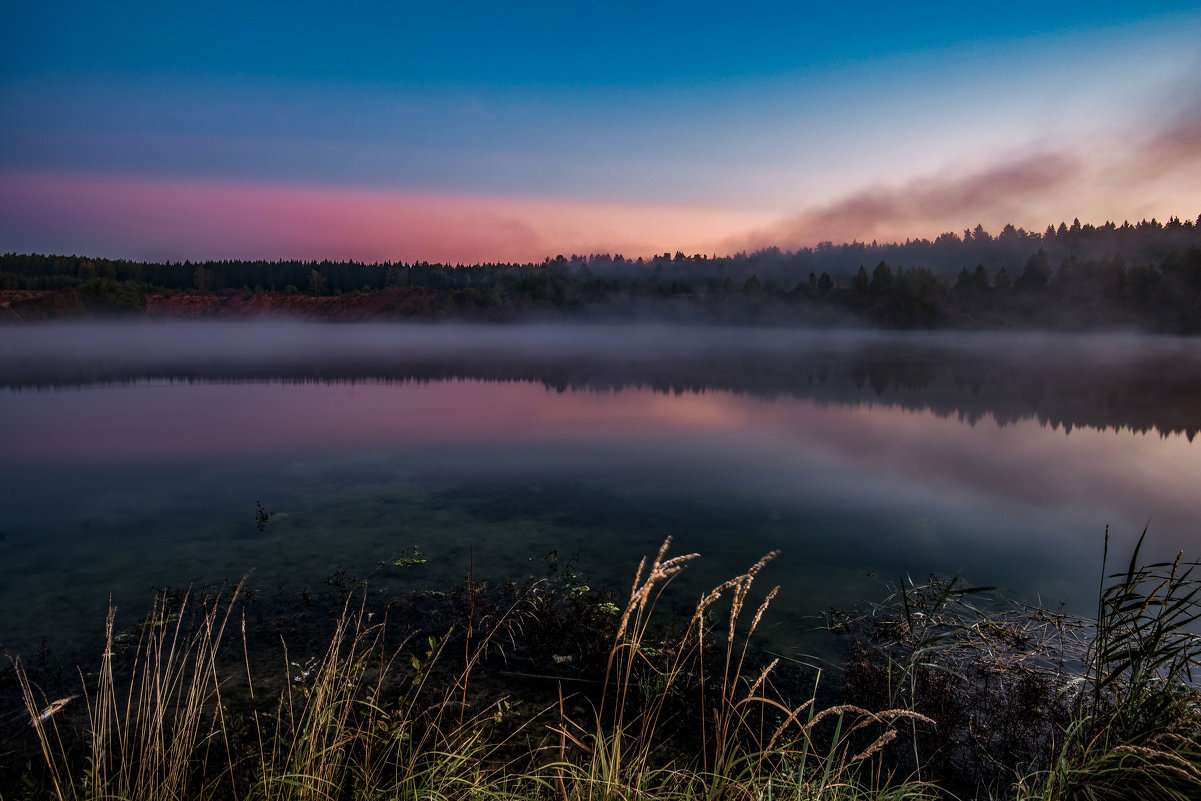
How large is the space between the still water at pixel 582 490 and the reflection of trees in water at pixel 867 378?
522mm

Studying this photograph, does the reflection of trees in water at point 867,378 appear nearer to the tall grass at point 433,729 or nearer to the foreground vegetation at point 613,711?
the foreground vegetation at point 613,711

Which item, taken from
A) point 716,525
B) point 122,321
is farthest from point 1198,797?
point 122,321

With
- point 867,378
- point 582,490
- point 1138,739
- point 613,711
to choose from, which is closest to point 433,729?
point 613,711

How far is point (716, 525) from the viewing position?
1120 cm

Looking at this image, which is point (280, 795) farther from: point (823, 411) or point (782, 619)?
point (823, 411)

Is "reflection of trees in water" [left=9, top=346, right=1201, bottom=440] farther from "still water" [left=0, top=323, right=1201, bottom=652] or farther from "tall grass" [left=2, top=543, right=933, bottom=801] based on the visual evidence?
"tall grass" [left=2, top=543, right=933, bottom=801]

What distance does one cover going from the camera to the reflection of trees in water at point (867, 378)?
28.2 meters

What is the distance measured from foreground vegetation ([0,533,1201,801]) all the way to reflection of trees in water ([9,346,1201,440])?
22.5m

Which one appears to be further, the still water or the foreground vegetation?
the still water

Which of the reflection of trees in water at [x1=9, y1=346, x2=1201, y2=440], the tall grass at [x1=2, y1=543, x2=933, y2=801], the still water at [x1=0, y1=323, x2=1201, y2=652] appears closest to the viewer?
the tall grass at [x1=2, y1=543, x2=933, y2=801]

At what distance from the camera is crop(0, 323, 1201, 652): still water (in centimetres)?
891

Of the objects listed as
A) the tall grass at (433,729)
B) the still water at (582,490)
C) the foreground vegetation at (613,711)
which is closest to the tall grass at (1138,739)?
the foreground vegetation at (613,711)

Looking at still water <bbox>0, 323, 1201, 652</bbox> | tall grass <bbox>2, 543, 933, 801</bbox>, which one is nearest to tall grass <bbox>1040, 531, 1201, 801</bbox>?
tall grass <bbox>2, 543, 933, 801</bbox>

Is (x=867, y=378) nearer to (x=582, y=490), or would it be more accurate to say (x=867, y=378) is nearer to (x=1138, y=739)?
(x=582, y=490)
